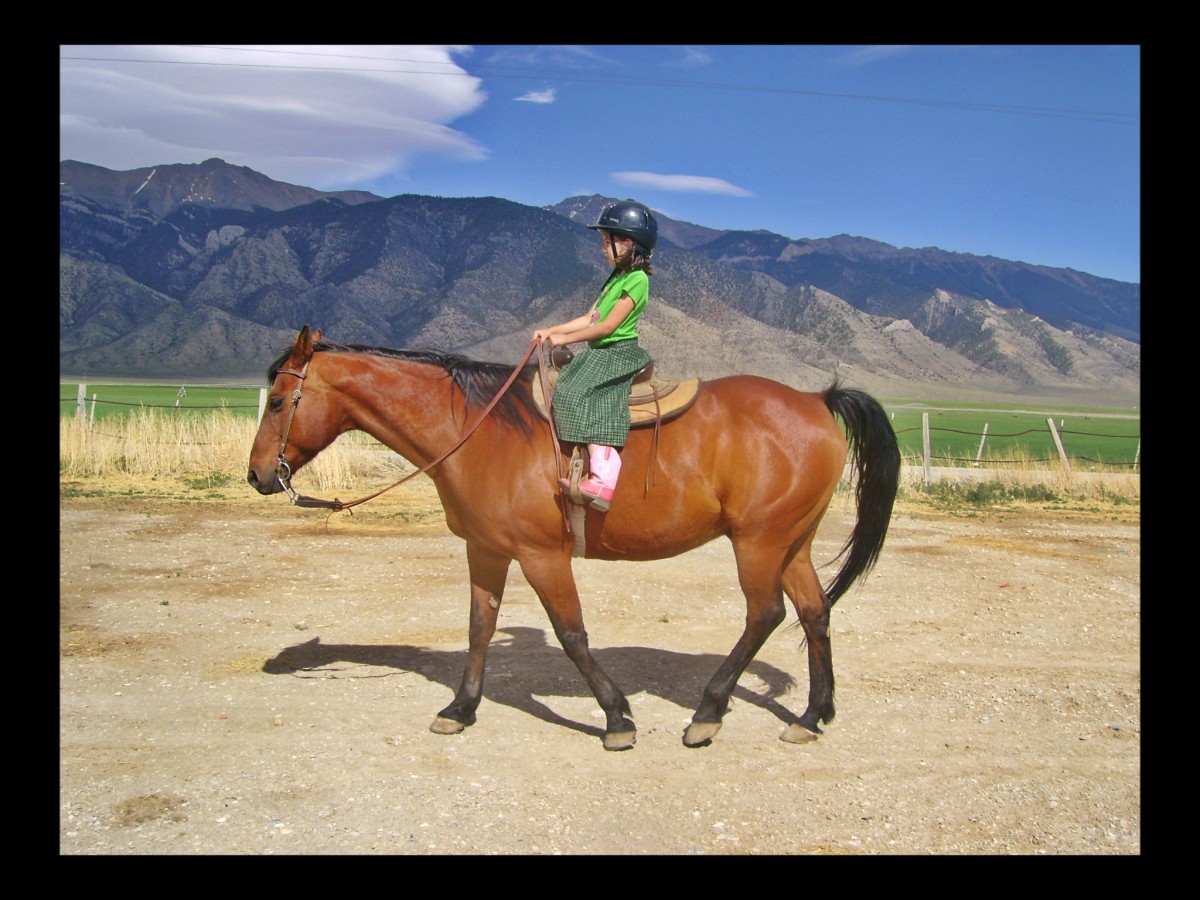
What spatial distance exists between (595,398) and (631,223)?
40.2 inches

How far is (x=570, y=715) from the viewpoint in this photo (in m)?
6.10

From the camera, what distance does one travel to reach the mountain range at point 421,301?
6300cm

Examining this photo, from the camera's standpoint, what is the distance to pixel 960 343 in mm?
108125

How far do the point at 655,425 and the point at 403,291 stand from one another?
72.3 meters

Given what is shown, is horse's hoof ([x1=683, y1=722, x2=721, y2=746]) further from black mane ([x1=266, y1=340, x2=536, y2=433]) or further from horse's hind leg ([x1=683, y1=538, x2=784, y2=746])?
black mane ([x1=266, y1=340, x2=536, y2=433])

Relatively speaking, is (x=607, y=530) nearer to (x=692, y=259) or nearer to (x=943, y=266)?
(x=692, y=259)

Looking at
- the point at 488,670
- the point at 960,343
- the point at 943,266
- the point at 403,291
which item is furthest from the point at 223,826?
the point at 943,266

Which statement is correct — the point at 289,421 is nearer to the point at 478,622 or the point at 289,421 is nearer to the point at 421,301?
the point at 478,622

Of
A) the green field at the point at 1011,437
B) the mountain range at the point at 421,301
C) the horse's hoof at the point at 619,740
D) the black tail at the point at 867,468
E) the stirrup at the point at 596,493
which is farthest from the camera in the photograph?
the mountain range at the point at 421,301

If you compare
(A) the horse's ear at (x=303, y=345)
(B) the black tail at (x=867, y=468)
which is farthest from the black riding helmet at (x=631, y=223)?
(A) the horse's ear at (x=303, y=345)

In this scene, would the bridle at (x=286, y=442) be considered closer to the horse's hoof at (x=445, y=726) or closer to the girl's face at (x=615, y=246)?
the horse's hoof at (x=445, y=726)

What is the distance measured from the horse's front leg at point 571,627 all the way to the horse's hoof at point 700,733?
31 centimetres

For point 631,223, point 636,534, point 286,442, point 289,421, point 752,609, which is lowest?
point 752,609

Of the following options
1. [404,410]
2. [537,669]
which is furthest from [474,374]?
[537,669]
